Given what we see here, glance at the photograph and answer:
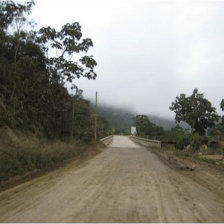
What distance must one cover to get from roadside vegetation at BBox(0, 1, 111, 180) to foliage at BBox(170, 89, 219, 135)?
4009cm

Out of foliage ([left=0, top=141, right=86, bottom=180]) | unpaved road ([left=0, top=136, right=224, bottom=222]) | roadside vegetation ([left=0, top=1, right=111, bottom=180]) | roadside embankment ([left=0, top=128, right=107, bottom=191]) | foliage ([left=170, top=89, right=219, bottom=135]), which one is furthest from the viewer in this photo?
foliage ([left=170, top=89, right=219, bottom=135])

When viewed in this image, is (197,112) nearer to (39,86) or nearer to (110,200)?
(39,86)

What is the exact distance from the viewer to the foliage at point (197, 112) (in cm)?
7125

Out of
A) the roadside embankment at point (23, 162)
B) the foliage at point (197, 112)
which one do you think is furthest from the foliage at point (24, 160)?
the foliage at point (197, 112)

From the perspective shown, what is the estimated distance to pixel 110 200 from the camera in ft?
27.3

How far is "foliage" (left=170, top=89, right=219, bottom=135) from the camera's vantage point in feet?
234

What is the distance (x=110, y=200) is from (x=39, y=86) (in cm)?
2118

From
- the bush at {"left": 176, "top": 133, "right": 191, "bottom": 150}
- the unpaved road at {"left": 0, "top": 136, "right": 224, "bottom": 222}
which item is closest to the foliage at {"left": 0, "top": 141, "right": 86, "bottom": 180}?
the unpaved road at {"left": 0, "top": 136, "right": 224, "bottom": 222}

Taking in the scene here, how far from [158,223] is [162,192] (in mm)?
3325

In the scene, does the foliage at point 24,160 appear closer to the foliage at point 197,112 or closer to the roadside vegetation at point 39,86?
the roadside vegetation at point 39,86

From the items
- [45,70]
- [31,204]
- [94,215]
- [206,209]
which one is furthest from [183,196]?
[45,70]

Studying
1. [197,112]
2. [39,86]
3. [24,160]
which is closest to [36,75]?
[39,86]

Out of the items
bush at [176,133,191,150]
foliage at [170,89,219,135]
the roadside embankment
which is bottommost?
the roadside embankment

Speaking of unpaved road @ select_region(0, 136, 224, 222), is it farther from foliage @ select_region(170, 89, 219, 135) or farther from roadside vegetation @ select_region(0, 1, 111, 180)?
foliage @ select_region(170, 89, 219, 135)
